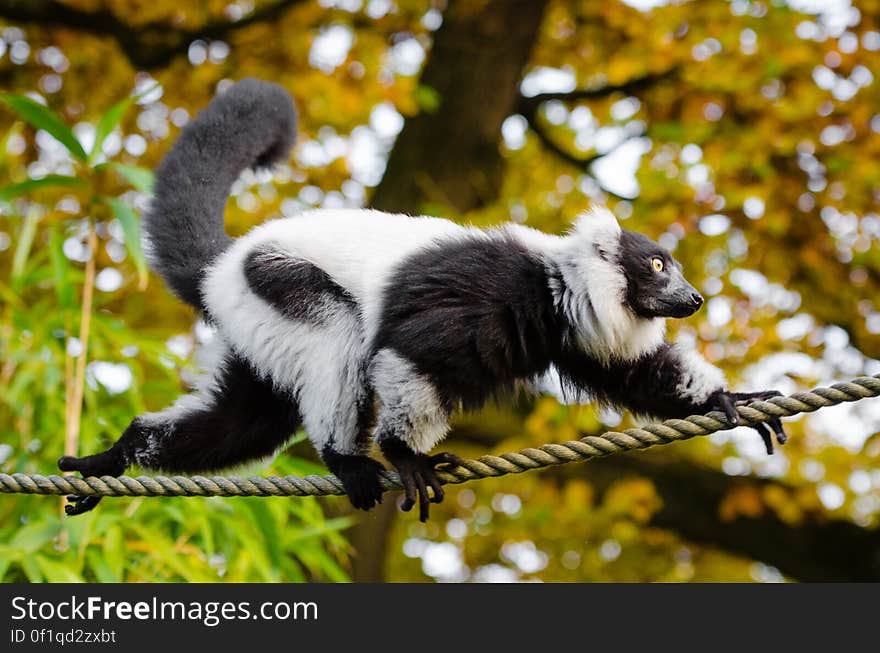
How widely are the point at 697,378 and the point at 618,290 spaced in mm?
394

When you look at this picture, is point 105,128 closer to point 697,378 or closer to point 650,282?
point 650,282

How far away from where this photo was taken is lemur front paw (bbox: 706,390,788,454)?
10.1 ft

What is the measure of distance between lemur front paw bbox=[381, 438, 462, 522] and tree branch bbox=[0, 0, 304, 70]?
6231mm

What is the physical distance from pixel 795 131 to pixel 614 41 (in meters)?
1.98

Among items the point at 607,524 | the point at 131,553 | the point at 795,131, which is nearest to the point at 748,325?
→ the point at 795,131

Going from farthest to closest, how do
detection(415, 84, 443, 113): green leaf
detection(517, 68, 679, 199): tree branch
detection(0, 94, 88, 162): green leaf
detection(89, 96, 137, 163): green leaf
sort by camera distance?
detection(517, 68, 679, 199): tree branch
detection(415, 84, 443, 113): green leaf
detection(89, 96, 137, 163): green leaf
detection(0, 94, 88, 162): green leaf

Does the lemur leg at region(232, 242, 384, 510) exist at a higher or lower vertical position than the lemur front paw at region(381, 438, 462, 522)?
higher

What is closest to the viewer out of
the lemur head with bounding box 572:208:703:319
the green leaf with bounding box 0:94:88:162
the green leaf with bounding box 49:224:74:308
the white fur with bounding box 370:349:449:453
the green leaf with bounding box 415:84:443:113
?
the white fur with bounding box 370:349:449:453

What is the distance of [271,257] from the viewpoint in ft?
11.3

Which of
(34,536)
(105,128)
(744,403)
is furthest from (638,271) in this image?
(34,536)

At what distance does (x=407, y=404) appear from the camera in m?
3.03

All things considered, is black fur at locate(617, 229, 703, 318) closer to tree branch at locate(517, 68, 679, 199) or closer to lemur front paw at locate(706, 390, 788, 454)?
lemur front paw at locate(706, 390, 788, 454)

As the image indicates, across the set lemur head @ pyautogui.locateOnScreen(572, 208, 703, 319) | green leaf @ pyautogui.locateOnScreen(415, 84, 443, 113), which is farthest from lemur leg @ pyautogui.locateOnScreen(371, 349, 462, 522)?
green leaf @ pyautogui.locateOnScreen(415, 84, 443, 113)

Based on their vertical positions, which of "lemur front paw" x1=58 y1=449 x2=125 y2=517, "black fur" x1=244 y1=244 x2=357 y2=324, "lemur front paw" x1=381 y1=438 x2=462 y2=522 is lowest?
"lemur front paw" x1=58 y1=449 x2=125 y2=517
